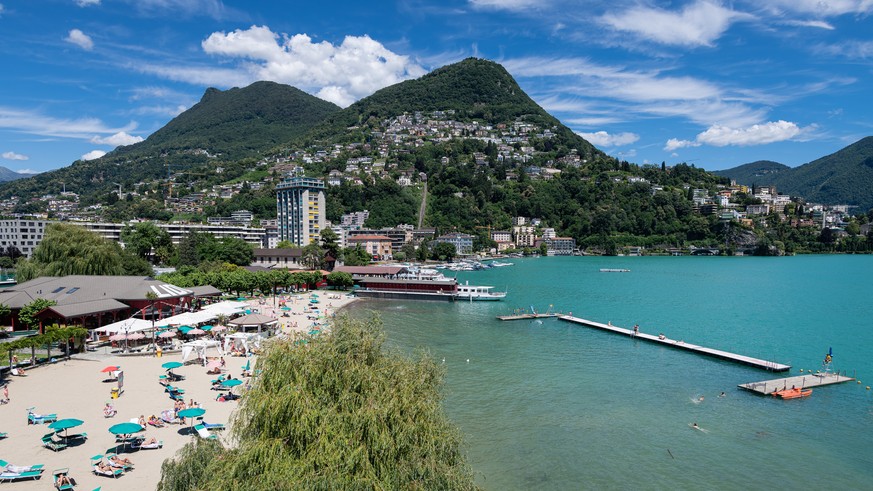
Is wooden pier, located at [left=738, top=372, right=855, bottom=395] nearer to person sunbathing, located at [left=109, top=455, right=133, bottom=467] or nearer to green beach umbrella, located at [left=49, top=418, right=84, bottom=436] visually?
person sunbathing, located at [left=109, top=455, right=133, bottom=467]

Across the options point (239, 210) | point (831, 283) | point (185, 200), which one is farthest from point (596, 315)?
point (185, 200)

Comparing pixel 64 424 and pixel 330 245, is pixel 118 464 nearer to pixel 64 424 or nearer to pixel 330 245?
pixel 64 424

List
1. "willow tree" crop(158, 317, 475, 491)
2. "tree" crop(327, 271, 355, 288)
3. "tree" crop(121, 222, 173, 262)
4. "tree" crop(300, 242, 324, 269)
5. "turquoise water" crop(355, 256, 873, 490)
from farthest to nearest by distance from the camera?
"tree" crop(300, 242, 324, 269) < "tree" crop(121, 222, 173, 262) < "tree" crop(327, 271, 355, 288) < "turquoise water" crop(355, 256, 873, 490) < "willow tree" crop(158, 317, 475, 491)

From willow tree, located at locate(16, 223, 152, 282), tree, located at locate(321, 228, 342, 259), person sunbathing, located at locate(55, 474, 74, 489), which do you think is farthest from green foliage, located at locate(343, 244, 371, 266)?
person sunbathing, located at locate(55, 474, 74, 489)

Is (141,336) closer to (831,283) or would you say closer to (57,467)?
(57,467)

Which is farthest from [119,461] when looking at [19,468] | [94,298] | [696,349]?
[696,349]
